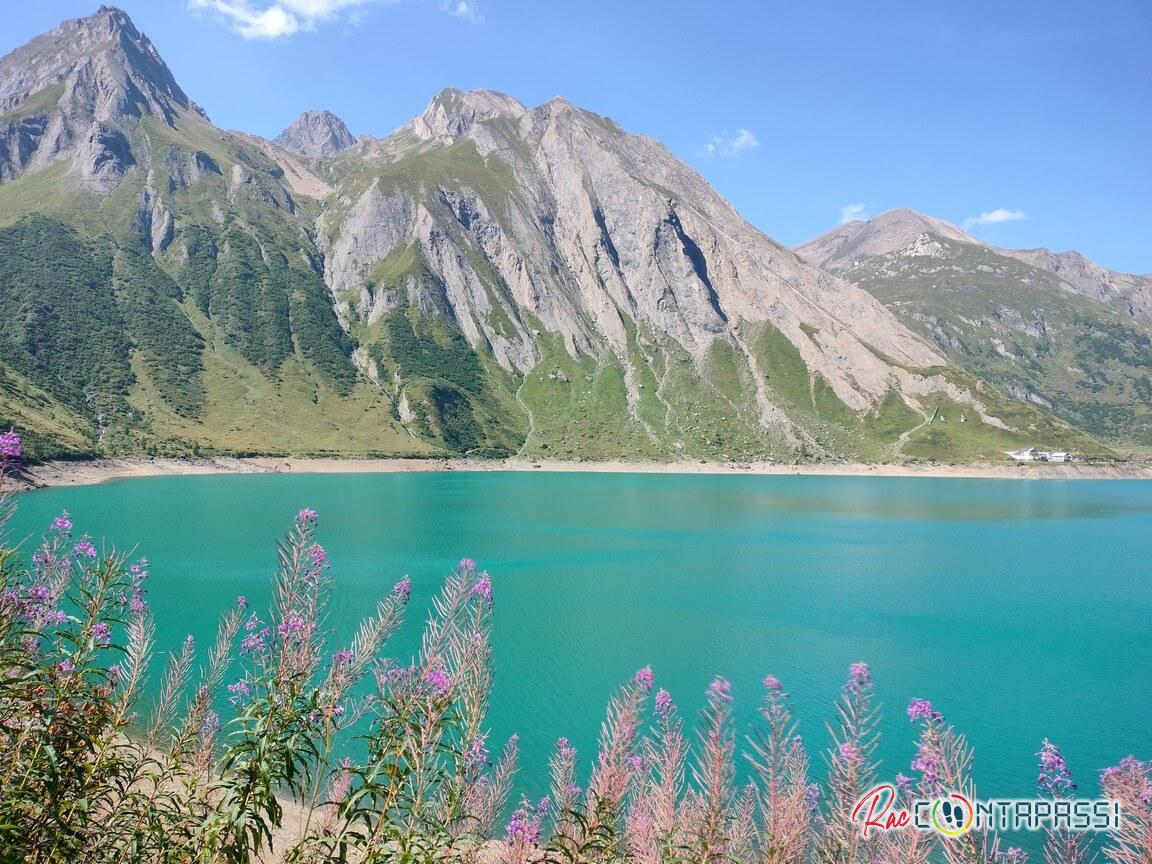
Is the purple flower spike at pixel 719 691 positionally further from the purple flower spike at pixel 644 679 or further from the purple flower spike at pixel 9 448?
the purple flower spike at pixel 9 448

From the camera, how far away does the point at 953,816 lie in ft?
22.6

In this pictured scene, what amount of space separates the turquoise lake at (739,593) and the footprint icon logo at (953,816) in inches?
657

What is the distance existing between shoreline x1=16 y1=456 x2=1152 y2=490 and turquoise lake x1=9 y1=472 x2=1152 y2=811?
7964mm

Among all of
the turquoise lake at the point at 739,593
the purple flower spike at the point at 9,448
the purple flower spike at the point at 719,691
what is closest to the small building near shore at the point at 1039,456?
the turquoise lake at the point at 739,593

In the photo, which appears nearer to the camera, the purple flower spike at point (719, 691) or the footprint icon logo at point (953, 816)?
the footprint icon logo at point (953, 816)

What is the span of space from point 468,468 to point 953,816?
16599cm

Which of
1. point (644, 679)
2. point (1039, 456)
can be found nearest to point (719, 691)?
point (644, 679)

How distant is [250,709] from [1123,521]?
127 m

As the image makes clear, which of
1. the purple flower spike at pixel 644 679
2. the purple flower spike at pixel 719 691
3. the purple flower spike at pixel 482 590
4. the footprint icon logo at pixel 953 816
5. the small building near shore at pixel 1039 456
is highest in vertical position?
the small building near shore at pixel 1039 456

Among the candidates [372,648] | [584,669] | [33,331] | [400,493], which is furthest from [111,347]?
[372,648]

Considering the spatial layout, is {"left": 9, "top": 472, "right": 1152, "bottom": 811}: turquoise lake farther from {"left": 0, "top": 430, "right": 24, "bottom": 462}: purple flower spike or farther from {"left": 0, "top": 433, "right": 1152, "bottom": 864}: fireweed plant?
{"left": 0, "top": 430, "right": 24, "bottom": 462}: purple flower spike

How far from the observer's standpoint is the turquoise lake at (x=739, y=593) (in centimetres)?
3067

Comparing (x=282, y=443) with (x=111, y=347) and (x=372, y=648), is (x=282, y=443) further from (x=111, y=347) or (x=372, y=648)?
(x=372, y=648)

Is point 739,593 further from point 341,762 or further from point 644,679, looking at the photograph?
point 341,762
